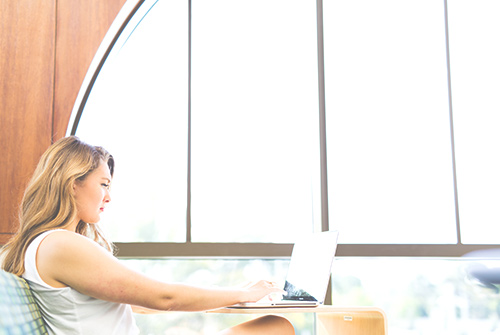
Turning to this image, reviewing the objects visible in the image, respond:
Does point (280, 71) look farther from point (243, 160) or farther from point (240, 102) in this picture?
point (243, 160)

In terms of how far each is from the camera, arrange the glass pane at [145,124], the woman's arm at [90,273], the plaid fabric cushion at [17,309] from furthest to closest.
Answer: the glass pane at [145,124] < the woman's arm at [90,273] < the plaid fabric cushion at [17,309]

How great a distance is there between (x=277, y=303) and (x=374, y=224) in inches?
47.6

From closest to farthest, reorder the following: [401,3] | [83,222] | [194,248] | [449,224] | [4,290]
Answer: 1. [4,290]
2. [83,222]
3. [194,248]
4. [449,224]
5. [401,3]

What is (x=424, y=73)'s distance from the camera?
10.5ft

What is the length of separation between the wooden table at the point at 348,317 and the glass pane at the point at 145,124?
38.0 inches

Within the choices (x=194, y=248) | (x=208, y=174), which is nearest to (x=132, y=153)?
(x=208, y=174)

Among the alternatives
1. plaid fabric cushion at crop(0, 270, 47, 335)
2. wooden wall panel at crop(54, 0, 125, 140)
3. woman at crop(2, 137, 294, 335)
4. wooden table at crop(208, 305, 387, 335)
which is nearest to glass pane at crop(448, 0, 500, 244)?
wooden table at crop(208, 305, 387, 335)

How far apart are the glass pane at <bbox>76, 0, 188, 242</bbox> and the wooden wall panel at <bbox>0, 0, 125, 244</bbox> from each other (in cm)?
17

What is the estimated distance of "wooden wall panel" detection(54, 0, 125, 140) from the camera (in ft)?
9.05

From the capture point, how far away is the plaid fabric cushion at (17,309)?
1194 mm

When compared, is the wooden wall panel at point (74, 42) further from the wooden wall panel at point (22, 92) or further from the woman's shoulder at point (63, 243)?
the woman's shoulder at point (63, 243)

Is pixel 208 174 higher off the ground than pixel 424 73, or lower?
lower

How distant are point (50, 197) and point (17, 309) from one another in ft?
1.44

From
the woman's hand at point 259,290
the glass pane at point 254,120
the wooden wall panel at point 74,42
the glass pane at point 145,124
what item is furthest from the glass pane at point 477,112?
the wooden wall panel at point 74,42
